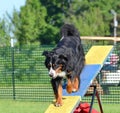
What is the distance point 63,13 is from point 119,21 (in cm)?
696

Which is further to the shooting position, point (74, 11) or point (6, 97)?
point (74, 11)

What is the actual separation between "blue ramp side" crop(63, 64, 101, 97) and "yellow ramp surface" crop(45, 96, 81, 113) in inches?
5.0

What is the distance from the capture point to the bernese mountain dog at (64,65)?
7027mm

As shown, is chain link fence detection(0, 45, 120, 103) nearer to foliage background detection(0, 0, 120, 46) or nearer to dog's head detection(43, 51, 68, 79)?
foliage background detection(0, 0, 120, 46)

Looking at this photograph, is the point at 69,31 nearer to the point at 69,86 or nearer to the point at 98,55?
the point at 98,55

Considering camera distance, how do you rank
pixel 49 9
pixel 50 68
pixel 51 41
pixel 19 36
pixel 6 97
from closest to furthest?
pixel 50 68
pixel 6 97
pixel 19 36
pixel 51 41
pixel 49 9

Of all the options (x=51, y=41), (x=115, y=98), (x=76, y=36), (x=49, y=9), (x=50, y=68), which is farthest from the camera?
(x=49, y=9)

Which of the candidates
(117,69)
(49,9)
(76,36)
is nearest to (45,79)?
(117,69)

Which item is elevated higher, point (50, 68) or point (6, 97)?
point (50, 68)

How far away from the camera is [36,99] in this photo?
49.6 ft

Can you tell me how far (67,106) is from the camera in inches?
282

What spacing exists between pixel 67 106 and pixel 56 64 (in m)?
0.63

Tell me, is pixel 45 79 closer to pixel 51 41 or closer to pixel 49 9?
pixel 51 41

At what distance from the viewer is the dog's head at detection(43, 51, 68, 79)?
22.9 ft
